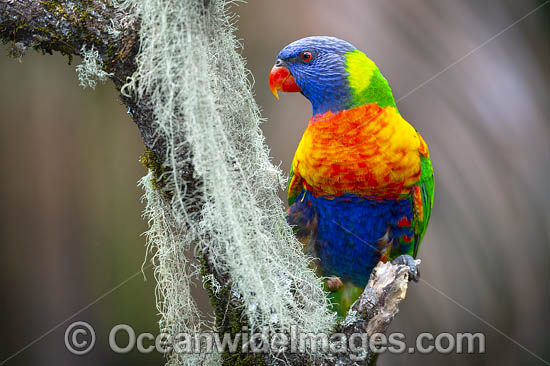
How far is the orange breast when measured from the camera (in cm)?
164

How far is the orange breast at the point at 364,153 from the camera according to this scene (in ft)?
5.38

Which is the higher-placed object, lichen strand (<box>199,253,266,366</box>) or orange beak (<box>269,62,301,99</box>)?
orange beak (<box>269,62,301,99</box>)

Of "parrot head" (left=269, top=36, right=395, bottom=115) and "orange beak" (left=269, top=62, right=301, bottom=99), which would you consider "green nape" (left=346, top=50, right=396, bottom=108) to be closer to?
"parrot head" (left=269, top=36, right=395, bottom=115)

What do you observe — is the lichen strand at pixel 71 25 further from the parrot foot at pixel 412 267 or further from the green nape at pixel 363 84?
the parrot foot at pixel 412 267

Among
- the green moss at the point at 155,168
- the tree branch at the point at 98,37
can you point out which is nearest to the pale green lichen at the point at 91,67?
the tree branch at the point at 98,37

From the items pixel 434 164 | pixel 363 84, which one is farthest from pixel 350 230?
pixel 434 164

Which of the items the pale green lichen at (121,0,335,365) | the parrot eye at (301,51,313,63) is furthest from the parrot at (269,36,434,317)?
the pale green lichen at (121,0,335,365)

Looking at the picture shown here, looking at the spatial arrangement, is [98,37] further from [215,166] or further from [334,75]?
[334,75]

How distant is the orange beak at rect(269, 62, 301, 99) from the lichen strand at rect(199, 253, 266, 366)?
2.89ft

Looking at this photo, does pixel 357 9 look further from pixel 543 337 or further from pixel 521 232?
pixel 543 337

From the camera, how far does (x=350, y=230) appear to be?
1.83 metres

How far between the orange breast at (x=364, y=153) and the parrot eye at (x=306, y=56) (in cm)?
23

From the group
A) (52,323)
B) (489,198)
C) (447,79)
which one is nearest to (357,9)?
(447,79)
